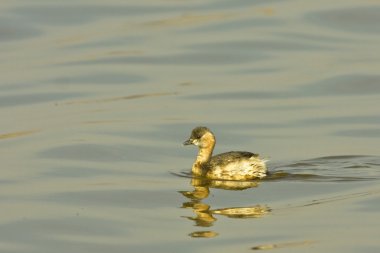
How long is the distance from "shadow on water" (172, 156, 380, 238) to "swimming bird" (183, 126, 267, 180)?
0.08 meters

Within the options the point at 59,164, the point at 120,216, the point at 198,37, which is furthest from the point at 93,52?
the point at 120,216

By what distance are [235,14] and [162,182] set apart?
9.23m

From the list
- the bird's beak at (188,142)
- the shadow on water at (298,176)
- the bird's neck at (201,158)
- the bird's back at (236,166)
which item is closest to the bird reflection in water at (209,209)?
the shadow on water at (298,176)

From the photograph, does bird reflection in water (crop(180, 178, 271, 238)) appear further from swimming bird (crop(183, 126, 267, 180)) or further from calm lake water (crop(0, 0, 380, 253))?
swimming bird (crop(183, 126, 267, 180))

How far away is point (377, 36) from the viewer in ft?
63.7

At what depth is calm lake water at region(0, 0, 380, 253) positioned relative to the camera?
10461mm

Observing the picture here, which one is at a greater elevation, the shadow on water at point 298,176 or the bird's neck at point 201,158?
the bird's neck at point 201,158

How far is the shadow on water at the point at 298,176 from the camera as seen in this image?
1113 centimetres

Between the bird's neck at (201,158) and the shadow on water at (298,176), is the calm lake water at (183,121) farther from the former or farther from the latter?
the bird's neck at (201,158)

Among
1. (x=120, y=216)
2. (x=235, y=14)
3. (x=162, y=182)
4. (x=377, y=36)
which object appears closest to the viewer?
(x=120, y=216)

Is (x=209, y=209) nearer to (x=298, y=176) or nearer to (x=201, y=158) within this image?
(x=298, y=176)

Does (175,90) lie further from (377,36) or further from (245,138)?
(377,36)

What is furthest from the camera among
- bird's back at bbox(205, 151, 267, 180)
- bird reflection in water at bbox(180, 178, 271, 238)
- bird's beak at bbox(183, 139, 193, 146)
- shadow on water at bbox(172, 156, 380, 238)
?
bird's beak at bbox(183, 139, 193, 146)

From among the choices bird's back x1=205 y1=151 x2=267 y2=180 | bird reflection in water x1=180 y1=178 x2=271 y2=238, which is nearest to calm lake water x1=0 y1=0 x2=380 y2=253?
bird reflection in water x1=180 y1=178 x2=271 y2=238
